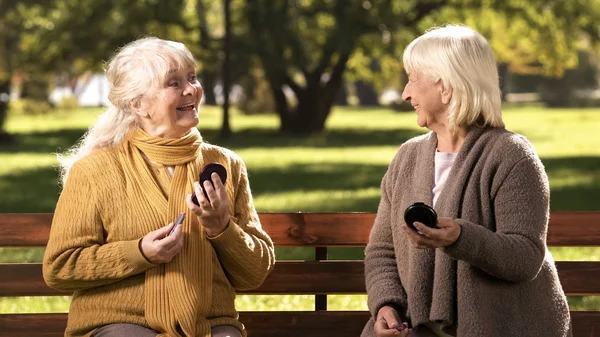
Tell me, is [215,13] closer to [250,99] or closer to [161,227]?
[250,99]

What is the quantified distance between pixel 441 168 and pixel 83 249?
4.21ft

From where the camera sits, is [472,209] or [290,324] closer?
[472,209]

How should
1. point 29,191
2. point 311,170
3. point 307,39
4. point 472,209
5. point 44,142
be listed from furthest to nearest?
1. point 307,39
2. point 44,142
3. point 311,170
4. point 29,191
5. point 472,209

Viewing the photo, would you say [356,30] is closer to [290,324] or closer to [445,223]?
[290,324]

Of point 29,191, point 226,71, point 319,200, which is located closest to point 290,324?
point 319,200

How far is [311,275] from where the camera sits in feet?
16.3

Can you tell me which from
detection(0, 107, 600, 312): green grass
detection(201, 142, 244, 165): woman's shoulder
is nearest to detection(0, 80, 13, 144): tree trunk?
detection(0, 107, 600, 312): green grass

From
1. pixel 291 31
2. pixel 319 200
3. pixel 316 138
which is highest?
pixel 319 200

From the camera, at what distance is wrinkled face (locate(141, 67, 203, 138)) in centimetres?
412

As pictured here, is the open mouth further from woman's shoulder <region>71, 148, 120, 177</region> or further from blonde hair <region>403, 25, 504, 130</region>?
blonde hair <region>403, 25, 504, 130</region>

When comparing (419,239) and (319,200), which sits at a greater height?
(419,239)

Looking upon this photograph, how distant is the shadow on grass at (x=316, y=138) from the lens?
31.0 m

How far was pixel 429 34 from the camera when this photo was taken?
405 cm

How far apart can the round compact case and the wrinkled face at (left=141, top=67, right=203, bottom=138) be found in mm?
952
